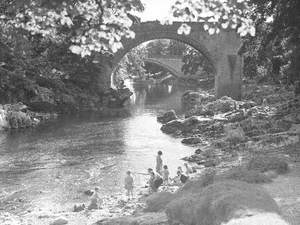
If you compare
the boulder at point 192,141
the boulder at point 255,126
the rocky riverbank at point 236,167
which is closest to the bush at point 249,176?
the rocky riverbank at point 236,167

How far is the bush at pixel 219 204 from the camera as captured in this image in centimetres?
816

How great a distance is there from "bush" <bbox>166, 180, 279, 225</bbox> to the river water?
22.5ft

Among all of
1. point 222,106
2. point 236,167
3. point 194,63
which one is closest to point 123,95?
point 222,106

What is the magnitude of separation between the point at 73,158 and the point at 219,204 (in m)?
15.3

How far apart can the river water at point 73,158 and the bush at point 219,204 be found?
685 cm

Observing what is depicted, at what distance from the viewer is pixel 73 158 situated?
23.2 m

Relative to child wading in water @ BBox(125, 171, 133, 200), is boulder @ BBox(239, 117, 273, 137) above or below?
above

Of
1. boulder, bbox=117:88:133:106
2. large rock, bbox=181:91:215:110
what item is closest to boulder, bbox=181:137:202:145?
large rock, bbox=181:91:215:110

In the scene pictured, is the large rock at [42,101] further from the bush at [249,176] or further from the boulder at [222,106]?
the bush at [249,176]

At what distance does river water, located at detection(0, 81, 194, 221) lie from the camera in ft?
56.3

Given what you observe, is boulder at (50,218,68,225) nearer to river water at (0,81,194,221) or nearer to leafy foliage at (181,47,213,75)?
river water at (0,81,194,221)

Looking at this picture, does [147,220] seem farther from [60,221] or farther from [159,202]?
[60,221]

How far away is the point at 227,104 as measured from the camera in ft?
125

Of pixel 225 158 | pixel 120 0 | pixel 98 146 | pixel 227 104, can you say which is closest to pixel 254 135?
pixel 225 158
